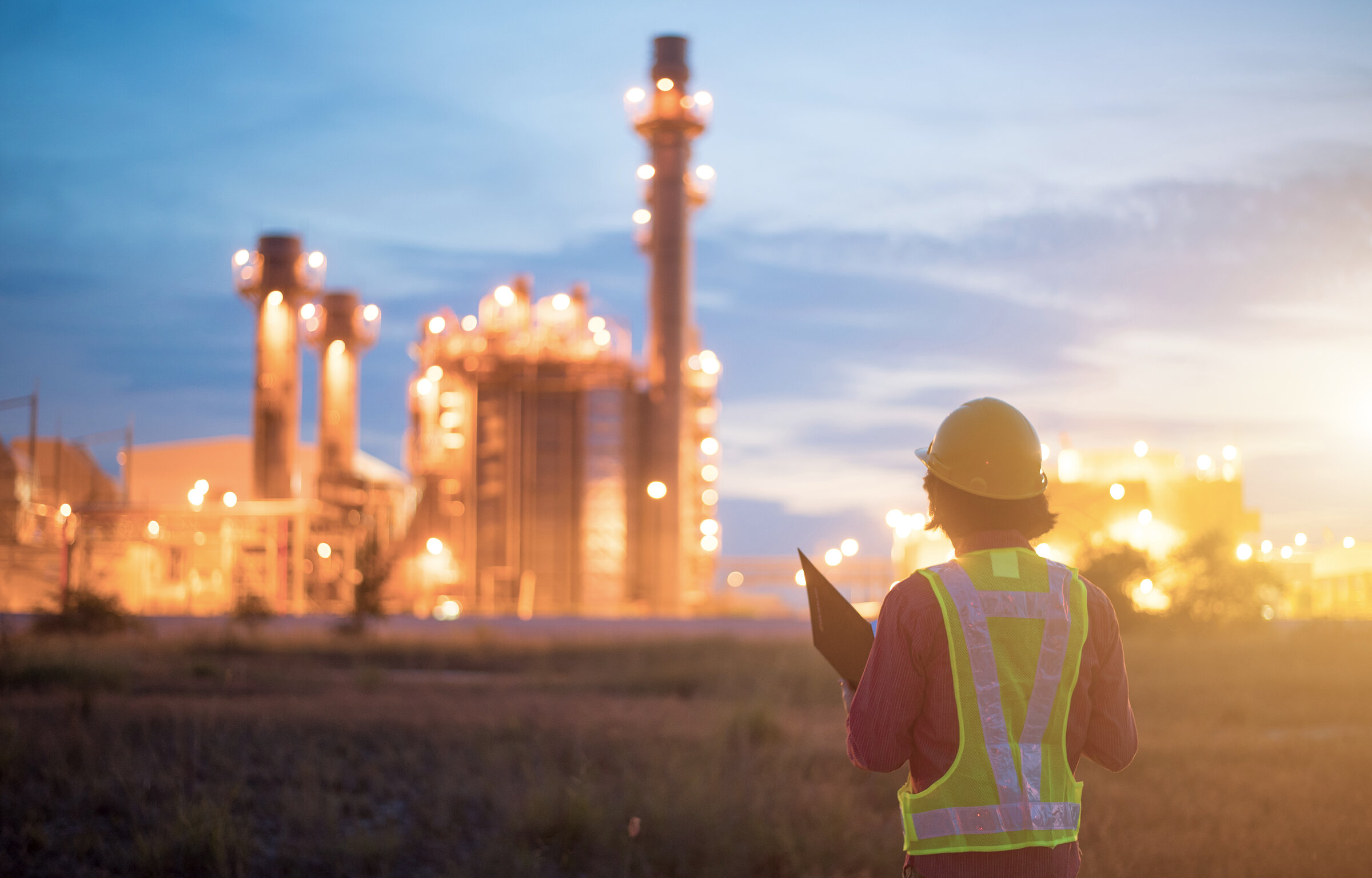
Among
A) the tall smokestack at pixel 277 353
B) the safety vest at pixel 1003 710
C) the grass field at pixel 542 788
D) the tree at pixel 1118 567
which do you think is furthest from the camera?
the tall smokestack at pixel 277 353

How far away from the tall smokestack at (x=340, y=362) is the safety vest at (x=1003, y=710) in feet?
174

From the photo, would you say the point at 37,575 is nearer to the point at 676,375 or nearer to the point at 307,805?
the point at 676,375

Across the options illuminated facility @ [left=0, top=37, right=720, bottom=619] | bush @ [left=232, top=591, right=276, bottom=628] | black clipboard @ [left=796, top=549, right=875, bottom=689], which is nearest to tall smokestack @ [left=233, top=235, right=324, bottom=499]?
illuminated facility @ [left=0, top=37, right=720, bottom=619]

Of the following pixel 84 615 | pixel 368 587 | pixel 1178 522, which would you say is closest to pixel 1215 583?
pixel 1178 522

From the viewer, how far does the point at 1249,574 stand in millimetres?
31484

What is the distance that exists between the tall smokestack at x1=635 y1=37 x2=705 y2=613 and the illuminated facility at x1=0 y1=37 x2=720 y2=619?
71 mm

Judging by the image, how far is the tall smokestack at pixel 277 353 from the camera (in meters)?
50.9

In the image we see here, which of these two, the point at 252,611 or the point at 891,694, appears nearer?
the point at 891,694

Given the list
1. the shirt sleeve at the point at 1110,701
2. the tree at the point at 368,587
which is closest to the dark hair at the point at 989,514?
the shirt sleeve at the point at 1110,701

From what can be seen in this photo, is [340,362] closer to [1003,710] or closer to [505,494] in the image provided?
[505,494]

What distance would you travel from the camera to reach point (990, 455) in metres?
3.51

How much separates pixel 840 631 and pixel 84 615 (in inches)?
1237

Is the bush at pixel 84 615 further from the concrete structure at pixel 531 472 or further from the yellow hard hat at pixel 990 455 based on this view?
the yellow hard hat at pixel 990 455

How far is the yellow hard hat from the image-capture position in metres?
3.50
